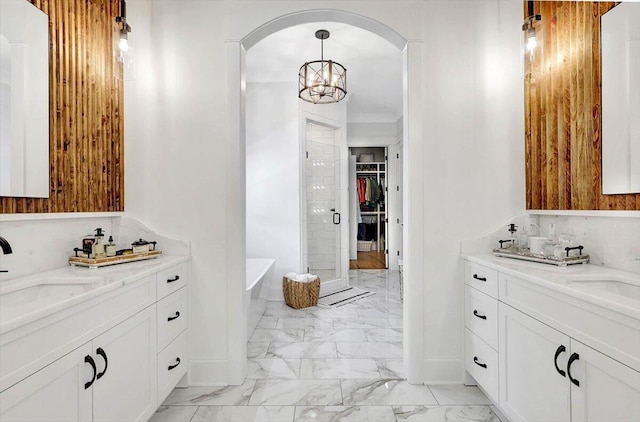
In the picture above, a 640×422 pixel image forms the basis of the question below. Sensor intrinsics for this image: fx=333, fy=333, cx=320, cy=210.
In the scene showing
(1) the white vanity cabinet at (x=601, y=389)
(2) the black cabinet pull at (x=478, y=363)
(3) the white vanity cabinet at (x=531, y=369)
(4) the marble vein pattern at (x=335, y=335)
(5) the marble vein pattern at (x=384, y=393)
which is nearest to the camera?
(1) the white vanity cabinet at (x=601, y=389)

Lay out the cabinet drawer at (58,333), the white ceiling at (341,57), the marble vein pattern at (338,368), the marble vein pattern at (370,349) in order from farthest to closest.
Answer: the white ceiling at (341,57)
the marble vein pattern at (370,349)
the marble vein pattern at (338,368)
the cabinet drawer at (58,333)

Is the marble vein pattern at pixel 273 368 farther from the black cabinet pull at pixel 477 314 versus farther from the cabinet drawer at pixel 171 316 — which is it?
Answer: the black cabinet pull at pixel 477 314

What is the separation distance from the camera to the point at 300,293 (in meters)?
3.99

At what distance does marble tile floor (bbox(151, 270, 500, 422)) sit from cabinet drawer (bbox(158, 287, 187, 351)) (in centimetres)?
44

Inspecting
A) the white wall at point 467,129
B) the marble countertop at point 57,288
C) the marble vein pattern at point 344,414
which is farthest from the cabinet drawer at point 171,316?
the white wall at point 467,129

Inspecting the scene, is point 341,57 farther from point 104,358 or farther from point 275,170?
point 104,358

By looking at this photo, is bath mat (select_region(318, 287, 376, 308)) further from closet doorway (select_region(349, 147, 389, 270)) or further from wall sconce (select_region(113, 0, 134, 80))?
wall sconce (select_region(113, 0, 134, 80))

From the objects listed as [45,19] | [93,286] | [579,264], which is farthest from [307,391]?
[45,19]

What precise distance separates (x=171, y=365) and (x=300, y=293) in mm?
2136

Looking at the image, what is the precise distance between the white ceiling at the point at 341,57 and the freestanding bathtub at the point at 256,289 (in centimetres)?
227

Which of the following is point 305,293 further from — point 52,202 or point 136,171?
point 52,202

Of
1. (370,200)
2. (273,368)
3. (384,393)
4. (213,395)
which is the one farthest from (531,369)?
(370,200)

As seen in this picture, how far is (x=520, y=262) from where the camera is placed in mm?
1907

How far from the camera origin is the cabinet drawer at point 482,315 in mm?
1877
